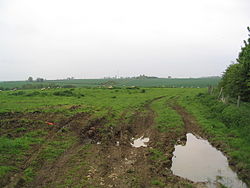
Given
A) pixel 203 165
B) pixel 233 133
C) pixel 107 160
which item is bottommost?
pixel 203 165

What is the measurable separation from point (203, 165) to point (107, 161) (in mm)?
4210

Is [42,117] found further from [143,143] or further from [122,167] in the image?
[122,167]

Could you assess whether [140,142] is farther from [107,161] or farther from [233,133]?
[233,133]

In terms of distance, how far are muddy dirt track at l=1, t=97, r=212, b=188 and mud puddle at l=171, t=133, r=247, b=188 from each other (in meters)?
0.45

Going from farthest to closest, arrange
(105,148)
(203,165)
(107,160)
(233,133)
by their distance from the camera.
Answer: (233,133)
(105,148)
(107,160)
(203,165)

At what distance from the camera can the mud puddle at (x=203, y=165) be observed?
23.1ft

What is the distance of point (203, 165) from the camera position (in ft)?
27.3

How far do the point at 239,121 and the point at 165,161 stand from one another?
23.4 ft

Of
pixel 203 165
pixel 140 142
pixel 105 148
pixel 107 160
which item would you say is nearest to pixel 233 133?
pixel 203 165

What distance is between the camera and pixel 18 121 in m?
14.0

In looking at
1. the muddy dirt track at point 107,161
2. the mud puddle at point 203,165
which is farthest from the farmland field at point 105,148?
the mud puddle at point 203,165

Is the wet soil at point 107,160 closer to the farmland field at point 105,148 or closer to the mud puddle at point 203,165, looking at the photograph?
the farmland field at point 105,148

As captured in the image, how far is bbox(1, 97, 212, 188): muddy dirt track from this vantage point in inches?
263

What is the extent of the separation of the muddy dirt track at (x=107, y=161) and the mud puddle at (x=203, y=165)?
45 centimetres
